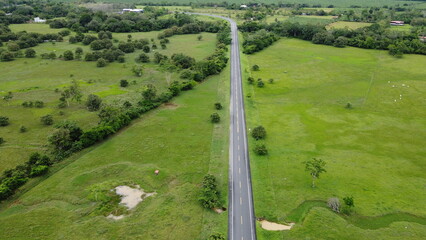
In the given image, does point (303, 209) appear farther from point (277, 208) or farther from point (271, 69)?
point (271, 69)

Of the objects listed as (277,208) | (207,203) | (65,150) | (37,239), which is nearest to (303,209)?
(277,208)

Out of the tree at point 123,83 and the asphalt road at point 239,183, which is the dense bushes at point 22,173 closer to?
the asphalt road at point 239,183

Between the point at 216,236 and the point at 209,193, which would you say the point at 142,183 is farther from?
the point at 216,236

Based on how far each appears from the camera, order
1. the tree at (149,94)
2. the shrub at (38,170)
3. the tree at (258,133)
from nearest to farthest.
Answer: the shrub at (38,170) → the tree at (258,133) → the tree at (149,94)

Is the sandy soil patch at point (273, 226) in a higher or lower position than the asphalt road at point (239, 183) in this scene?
lower

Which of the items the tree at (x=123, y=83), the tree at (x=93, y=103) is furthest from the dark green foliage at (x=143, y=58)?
the tree at (x=93, y=103)

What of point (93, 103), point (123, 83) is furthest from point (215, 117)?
point (123, 83)

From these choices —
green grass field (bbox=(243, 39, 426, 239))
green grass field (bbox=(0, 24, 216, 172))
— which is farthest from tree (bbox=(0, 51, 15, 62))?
green grass field (bbox=(243, 39, 426, 239))
